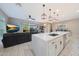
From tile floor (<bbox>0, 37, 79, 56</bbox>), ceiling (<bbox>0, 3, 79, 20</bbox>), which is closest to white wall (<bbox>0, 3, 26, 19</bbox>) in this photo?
ceiling (<bbox>0, 3, 79, 20</bbox>)

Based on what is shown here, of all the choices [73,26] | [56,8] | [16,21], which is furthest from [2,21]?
[73,26]

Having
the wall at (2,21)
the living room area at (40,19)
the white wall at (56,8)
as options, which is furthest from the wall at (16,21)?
the white wall at (56,8)

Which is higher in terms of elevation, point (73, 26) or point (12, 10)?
point (12, 10)

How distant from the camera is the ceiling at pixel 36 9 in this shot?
216 centimetres

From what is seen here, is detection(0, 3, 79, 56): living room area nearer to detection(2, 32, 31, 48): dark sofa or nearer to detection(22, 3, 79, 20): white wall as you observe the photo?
detection(22, 3, 79, 20): white wall

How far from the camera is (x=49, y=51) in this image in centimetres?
225

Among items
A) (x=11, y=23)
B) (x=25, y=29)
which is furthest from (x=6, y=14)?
(x=25, y=29)

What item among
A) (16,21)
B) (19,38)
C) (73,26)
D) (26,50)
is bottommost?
(26,50)

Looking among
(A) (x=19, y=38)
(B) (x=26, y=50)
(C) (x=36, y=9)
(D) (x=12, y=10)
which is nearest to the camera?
(D) (x=12, y=10)

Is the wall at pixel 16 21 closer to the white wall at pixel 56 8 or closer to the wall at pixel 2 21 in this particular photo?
the wall at pixel 2 21

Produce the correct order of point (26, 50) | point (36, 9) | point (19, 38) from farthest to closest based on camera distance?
point (19, 38), point (26, 50), point (36, 9)

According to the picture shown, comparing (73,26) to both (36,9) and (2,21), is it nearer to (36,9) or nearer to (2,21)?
(36,9)

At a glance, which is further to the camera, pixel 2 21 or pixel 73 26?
pixel 73 26

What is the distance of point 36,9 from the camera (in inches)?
91.6
